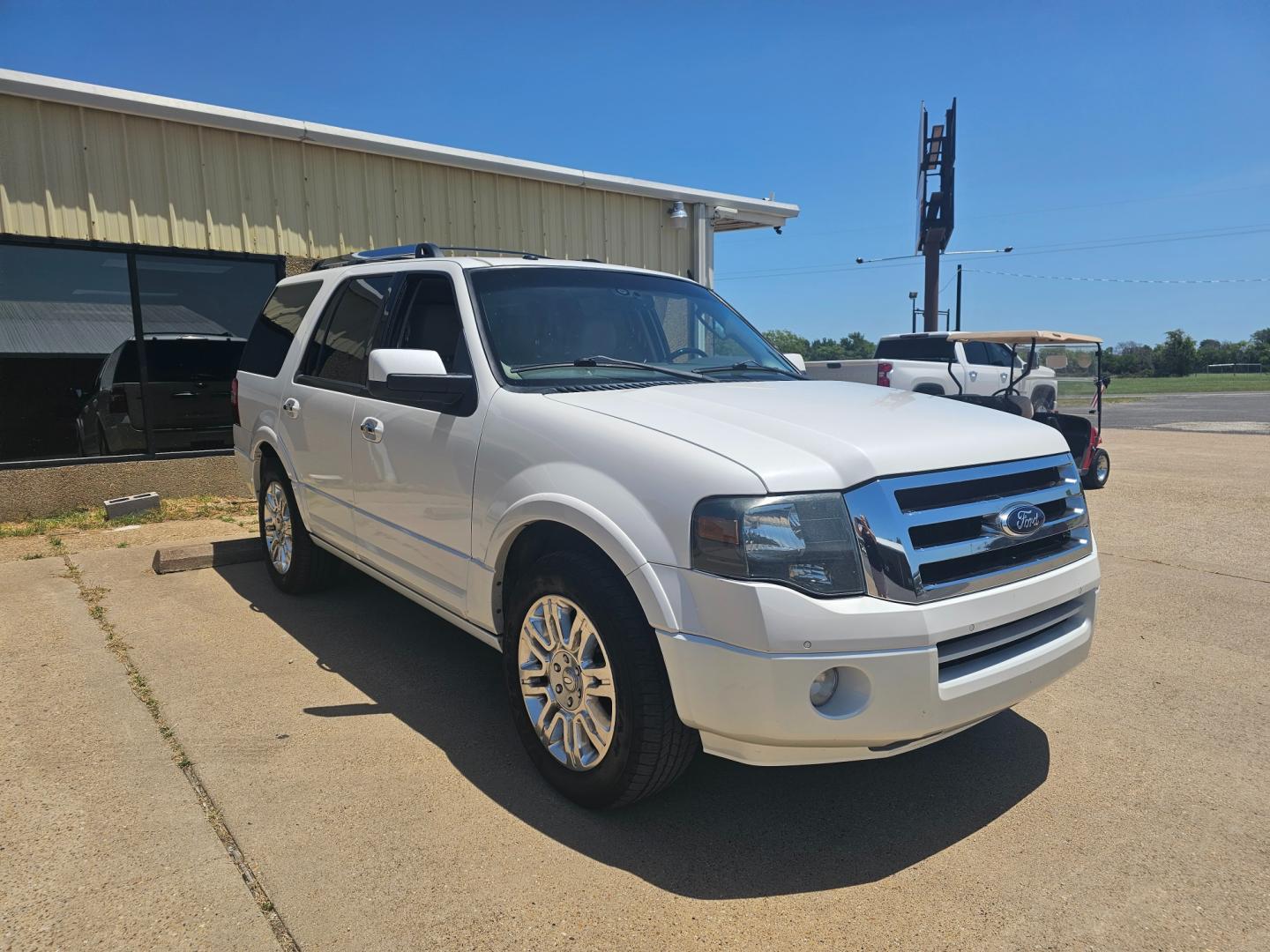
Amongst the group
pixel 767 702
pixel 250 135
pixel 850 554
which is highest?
pixel 250 135

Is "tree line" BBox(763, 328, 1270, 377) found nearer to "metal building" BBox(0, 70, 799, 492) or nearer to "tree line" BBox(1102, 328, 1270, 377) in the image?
"tree line" BBox(1102, 328, 1270, 377)

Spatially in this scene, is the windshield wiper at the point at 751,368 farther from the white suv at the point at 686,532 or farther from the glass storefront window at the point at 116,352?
the glass storefront window at the point at 116,352

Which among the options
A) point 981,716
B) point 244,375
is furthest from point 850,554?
point 244,375

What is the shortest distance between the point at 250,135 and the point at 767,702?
8.04 metres

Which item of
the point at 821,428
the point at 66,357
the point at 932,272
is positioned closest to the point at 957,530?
the point at 821,428

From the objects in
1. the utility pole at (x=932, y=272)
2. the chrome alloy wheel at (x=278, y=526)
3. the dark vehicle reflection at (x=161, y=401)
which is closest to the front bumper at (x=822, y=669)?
the chrome alloy wheel at (x=278, y=526)

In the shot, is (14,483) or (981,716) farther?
(14,483)

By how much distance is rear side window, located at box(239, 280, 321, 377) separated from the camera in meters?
5.20

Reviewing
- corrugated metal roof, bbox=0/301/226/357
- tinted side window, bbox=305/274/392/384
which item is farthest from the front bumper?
corrugated metal roof, bbox=0/301/226/357

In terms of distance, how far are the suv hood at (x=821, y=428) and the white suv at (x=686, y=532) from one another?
0.04 feet

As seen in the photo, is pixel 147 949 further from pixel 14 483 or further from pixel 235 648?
pixel 14 483

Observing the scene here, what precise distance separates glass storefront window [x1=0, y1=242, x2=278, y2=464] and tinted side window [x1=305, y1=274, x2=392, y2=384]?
436 cm

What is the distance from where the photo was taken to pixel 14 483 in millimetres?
7523

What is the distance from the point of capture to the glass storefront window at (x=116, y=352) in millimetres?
8336
